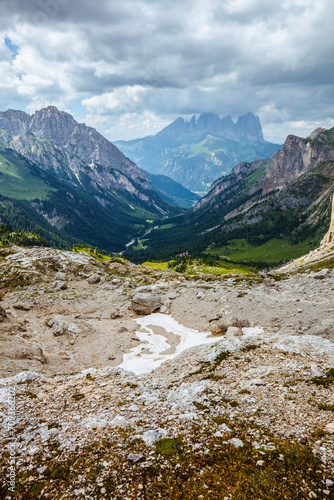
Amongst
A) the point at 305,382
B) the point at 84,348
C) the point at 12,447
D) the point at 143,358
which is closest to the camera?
the point at 12,447

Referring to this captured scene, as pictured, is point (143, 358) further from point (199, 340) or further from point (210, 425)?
point (210, 425)

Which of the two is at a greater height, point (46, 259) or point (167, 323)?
point (46, 259)

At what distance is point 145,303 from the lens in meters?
59.2

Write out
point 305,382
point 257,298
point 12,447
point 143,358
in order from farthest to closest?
1. point 257,298
2. point 143,358
3. point 305,382
4. point 12,447

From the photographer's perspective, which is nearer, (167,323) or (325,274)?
(167,323)

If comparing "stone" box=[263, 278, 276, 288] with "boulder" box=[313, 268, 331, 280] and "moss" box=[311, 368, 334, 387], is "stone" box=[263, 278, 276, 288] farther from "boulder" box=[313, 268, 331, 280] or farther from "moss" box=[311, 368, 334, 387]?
"moss" box=[311, 368, 334, 387]

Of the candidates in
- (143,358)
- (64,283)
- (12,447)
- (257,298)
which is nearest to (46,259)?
(64,283)

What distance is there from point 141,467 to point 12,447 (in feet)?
25.8

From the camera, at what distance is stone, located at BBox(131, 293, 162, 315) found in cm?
5854

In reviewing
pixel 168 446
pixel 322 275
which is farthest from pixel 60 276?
pixel 168 446

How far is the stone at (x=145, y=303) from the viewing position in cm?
5854

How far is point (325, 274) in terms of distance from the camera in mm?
59125

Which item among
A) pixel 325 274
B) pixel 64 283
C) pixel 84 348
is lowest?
pixel 84 348

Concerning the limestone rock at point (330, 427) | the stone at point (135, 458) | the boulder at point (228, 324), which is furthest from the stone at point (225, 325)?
the stone at point (135, 458)
